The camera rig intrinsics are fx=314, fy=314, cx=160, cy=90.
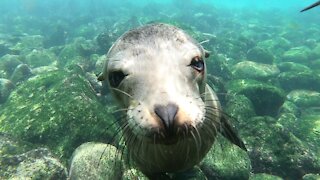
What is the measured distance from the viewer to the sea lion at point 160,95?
175 cm

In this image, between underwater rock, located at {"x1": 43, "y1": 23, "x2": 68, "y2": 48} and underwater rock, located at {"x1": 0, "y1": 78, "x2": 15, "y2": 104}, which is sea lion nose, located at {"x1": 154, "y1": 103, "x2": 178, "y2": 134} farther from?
underwater rock, located at {"x1": 43, "y1": 23, "x2": 68, "y2": 48}

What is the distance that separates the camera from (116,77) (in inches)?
95.1

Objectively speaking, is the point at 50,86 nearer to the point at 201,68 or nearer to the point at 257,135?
the point at 257,135

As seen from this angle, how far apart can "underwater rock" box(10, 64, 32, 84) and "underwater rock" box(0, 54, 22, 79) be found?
0.82 metres

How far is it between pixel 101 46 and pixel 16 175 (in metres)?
9.28

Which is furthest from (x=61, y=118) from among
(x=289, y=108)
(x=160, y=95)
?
(x=289, y=108)

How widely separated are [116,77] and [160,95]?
70 cm

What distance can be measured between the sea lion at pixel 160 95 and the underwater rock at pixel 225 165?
2030 millimetres

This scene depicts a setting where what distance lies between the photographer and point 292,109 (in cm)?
895

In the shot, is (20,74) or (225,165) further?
(20,74)

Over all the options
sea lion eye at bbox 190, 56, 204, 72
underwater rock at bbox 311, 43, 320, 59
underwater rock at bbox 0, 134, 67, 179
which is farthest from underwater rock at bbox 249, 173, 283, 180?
underwater rock at bbox 311, 43, 320, 59

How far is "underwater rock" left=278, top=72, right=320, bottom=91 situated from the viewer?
10602mm

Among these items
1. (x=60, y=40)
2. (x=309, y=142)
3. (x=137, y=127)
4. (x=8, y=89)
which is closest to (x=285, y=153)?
(x=309, y=142)

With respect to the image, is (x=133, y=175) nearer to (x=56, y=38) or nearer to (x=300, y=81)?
(x=300, y=81)
